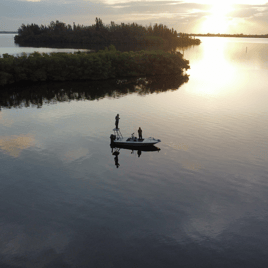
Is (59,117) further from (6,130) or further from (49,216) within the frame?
(49,216)

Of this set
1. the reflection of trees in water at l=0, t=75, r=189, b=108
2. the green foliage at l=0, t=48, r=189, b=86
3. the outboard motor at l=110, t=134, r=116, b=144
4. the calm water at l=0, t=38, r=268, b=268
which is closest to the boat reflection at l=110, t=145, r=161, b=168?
the calm water at l=0, t=38, r=268, b=268

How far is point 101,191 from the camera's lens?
3331 centimetres

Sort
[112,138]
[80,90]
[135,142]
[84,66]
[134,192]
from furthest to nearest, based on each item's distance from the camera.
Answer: [84,66] → [80,90] → [112,138] → [135,142] → [134,192]

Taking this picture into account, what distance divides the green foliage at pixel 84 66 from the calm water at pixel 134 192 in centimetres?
4529

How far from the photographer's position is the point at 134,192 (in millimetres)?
33094

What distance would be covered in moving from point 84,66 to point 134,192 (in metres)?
94.1

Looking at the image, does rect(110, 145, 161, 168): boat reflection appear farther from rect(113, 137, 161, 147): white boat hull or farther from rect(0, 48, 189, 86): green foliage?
rect(0, 48, 189, 86): green foliage

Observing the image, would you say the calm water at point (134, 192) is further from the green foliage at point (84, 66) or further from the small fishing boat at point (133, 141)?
the green foliage at point (84, 66)

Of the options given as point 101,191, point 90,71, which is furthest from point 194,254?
point 90,71

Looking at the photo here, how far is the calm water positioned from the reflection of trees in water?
54.6ft

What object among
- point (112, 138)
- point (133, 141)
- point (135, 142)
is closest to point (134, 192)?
point (135, 142)

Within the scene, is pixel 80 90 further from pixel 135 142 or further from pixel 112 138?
pixel 135 142

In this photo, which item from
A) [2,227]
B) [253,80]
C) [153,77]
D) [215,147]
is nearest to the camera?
[2,227]

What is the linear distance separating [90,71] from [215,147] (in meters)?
82.7
